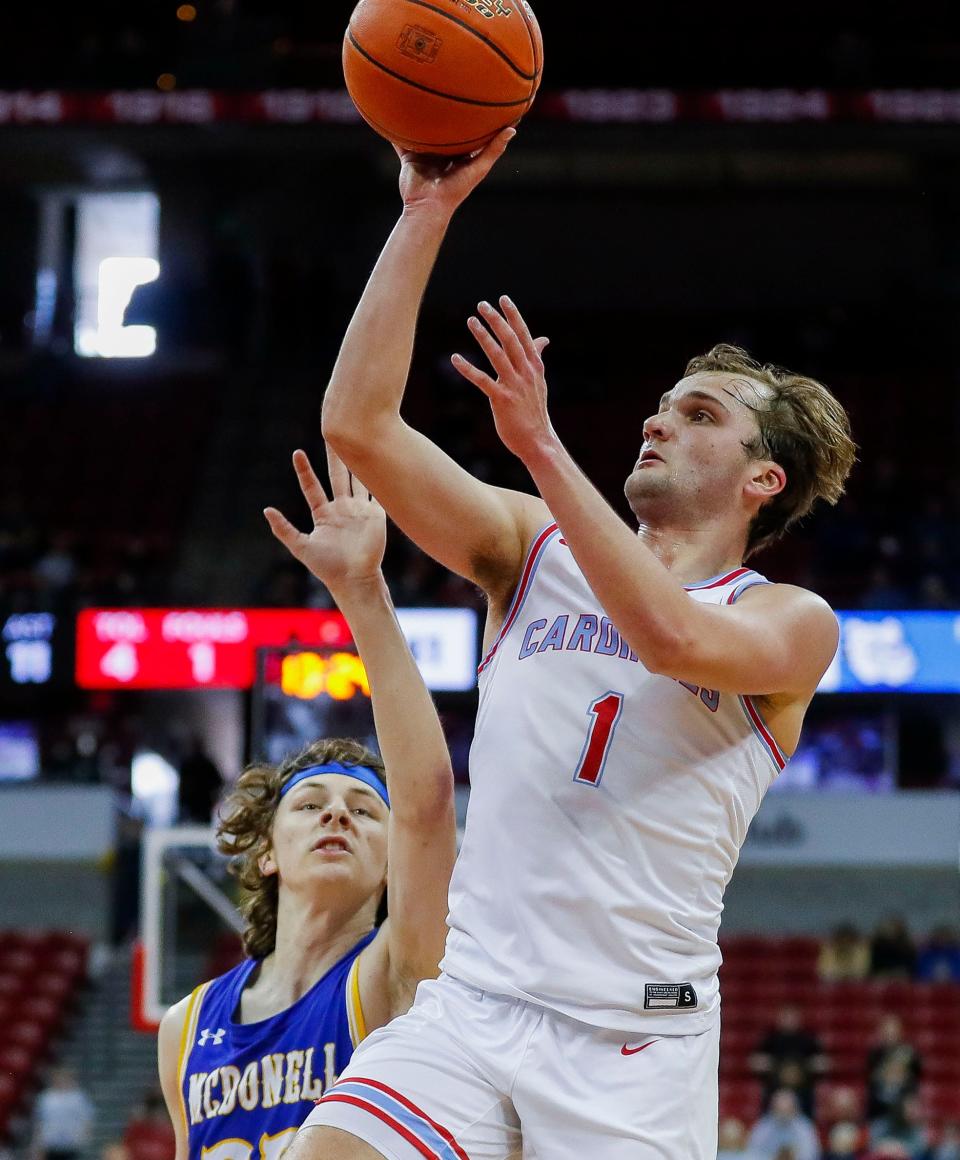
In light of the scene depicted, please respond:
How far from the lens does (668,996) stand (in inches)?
113

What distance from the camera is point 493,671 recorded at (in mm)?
3123

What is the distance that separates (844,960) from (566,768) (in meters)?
11.9

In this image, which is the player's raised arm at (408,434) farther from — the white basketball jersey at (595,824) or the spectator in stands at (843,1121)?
the spectator in stands at (843,1121)

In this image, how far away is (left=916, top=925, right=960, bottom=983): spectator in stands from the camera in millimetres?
14148

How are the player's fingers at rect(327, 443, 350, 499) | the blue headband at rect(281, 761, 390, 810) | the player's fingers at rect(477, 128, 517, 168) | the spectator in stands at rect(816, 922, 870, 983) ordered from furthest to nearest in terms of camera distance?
1. the spectator in stands at rect(816, 922, 870, 983)
2. the blue headband at rect(281, 761, 390, 810)
3. the player's fingers at rect(327, 443, 350, 499)
4. the player's fingers at rect(477, 128, 517, 168)

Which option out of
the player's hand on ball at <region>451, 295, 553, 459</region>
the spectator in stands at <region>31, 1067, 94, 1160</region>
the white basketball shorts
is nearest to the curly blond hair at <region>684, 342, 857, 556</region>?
the player's hand on ball at <region>451, 295, 553, 459</region>

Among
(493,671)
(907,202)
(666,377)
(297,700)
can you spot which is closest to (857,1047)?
(297,700)

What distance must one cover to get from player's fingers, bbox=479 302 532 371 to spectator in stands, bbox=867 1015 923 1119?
10.0 meters

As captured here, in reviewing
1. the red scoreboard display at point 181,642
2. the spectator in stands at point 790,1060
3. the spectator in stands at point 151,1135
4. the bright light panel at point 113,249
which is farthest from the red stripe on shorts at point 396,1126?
the bright light panel at point 113,249

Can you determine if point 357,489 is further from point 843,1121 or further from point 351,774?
point 843,1121

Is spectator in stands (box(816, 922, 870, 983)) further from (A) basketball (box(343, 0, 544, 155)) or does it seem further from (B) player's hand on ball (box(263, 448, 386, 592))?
(A) basketball (box(343, 0, 544, 155))

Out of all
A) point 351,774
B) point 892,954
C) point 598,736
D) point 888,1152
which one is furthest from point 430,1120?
point 892,954

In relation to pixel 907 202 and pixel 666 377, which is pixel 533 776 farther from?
pixel 907 202

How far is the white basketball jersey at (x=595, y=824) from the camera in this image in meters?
2.86
